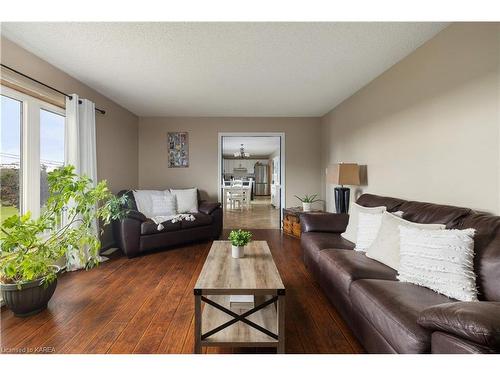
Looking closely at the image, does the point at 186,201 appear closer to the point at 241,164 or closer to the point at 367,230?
the point at 367,230

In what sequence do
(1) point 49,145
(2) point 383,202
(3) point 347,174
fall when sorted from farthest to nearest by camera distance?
(3) point 347,174 < (1) point 49,145 < (2) point 383,202

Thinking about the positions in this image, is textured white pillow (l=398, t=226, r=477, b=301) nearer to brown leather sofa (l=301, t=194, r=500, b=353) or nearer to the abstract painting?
brown leather sofa (l=301, t=194, r=500, b=353)

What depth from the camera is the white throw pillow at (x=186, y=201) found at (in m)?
4.27

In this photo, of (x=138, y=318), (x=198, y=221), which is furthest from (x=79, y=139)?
(x=138, y=318)

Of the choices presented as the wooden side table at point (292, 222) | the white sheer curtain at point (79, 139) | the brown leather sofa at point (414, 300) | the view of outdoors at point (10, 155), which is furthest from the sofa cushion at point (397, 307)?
the view of outdoors at point (10, 155)

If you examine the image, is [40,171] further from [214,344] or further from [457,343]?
[457,343]

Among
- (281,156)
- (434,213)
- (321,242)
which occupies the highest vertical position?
(281,156)

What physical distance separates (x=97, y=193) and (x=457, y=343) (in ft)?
8.16

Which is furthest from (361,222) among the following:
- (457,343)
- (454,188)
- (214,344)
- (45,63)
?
(45,63)

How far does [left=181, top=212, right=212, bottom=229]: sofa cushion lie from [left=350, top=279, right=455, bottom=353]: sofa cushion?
2784 mm

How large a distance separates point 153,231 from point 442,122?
11.8 feet

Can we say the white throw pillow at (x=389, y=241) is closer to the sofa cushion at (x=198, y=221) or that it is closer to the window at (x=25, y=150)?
the sofa cushion at (x=198, y=221)

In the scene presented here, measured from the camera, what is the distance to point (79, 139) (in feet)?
9.49

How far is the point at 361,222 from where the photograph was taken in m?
2.28
